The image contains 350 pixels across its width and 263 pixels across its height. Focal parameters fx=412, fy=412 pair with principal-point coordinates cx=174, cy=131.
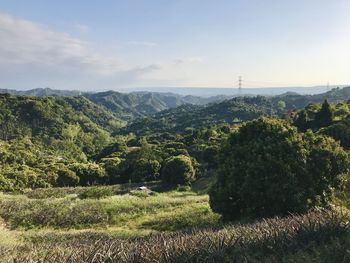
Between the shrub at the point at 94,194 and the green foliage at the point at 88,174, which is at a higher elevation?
the shrub at the point at 94,194

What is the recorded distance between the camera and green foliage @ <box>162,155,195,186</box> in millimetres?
41719

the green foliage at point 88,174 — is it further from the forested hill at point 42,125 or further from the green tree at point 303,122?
the forested hill at point 42,125

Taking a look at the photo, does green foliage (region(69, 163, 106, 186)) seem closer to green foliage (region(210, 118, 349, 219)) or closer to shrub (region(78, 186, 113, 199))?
shrub (region(78, 186, 113, 199))

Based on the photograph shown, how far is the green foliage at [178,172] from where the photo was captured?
41719 millimetres

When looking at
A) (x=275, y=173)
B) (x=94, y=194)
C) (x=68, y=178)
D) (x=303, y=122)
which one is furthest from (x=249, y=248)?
(x=68, y=178)

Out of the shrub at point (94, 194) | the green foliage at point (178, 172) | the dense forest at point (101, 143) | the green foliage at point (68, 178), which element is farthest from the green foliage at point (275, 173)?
the green foliage at point (68, 178)

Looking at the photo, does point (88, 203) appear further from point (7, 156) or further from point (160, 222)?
point (7, 156)

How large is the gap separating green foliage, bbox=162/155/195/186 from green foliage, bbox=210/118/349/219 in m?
22.2

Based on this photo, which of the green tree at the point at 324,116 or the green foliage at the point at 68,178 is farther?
the green foliage at the point at 68,178

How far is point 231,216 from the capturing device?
1877 cm

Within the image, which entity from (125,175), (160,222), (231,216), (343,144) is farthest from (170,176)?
(231,216)

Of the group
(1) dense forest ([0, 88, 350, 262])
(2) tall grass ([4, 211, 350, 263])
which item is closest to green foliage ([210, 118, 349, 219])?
(1) dense forest ([0, 88, 350, 262])

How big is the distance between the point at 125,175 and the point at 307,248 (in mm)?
46588

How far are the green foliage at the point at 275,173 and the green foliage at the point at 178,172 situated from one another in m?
22.2
